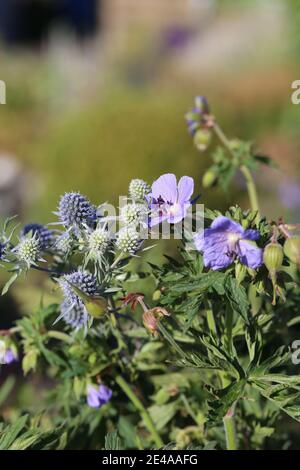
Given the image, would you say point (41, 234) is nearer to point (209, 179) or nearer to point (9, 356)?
point (9, 356)

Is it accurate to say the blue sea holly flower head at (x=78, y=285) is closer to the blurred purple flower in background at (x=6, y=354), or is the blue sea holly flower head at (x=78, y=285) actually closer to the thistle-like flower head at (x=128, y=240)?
the thistle-like flower head at (x=128, y=240)

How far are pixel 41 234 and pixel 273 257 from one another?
42 cm

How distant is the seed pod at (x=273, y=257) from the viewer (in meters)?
0.87

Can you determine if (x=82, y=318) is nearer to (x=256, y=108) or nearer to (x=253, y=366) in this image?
(x=253, y=366)

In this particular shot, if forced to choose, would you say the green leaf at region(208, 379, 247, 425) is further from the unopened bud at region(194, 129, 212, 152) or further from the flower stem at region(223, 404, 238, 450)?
the unopened bud at region(194, 129, 212, 152)

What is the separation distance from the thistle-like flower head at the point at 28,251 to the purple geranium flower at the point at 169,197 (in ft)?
0.65

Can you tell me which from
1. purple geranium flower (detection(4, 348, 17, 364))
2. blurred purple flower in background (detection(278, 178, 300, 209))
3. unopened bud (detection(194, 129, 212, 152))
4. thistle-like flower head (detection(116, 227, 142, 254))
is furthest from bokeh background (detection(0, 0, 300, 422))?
thistle-like flower head (detection(116, 227, 142, 254))

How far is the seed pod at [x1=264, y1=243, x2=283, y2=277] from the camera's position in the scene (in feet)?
2.84

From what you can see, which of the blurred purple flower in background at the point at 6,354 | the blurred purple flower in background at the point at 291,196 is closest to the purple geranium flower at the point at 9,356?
the blurred purple flower in background at the point at 6,354

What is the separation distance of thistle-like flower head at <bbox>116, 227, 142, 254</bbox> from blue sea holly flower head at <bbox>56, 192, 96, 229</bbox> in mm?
74

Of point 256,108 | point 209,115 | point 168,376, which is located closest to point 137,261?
point 168,376

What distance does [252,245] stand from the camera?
0.89 meters

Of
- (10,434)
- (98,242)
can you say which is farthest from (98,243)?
(10,434)
